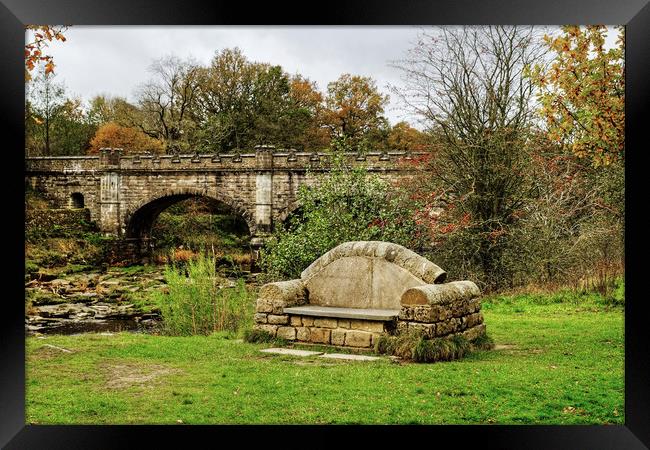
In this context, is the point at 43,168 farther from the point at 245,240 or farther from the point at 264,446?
the point at 264,446

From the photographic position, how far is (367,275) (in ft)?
26.9

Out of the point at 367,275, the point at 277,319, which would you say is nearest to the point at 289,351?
the point at 277,319

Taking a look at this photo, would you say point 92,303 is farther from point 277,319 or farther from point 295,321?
point 295,321

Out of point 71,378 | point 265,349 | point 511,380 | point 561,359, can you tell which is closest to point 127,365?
point 71,378

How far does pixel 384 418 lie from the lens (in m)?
5.39

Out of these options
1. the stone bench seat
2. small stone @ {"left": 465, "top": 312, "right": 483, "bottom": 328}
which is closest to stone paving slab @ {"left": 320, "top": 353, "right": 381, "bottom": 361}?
the stone bench seat

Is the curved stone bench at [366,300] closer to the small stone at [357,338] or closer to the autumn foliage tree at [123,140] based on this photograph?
the small stone at [357,338]

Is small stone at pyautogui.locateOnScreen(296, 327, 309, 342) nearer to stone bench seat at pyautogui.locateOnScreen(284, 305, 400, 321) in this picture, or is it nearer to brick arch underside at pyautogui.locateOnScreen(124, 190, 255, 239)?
stone bench seat at pyautogui.locateOnScreen(284, 305, 400, 321)

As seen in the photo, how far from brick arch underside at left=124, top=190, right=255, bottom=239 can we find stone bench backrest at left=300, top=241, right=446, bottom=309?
50.8 ft

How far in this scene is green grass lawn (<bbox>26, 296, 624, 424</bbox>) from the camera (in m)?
5.53

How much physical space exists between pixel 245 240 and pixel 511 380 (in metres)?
19.1
